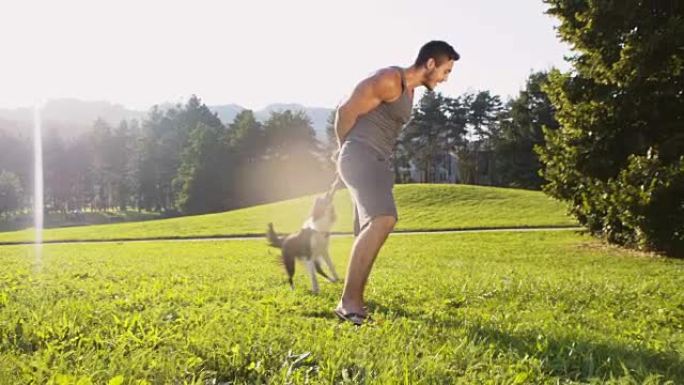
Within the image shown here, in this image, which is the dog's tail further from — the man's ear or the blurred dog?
the man's ear

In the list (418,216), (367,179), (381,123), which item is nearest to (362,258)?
(367,179)

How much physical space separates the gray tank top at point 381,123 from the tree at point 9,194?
87990mm

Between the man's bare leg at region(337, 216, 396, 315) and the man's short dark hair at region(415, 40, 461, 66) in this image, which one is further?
the man's short dark hair at region(415, 40, 461, 66)

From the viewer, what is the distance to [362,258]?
15.2 ft

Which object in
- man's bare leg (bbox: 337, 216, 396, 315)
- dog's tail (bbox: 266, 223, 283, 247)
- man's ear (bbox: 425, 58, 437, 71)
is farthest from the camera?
dog's tail (bbox: 266, 223, 283, 247)

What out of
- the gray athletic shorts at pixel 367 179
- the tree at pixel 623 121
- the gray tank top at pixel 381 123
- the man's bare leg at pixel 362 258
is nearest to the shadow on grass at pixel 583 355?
the man's bare leg at pixel 362 258

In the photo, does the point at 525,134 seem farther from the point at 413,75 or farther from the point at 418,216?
the point at 413,75

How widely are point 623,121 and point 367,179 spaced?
1443 cm

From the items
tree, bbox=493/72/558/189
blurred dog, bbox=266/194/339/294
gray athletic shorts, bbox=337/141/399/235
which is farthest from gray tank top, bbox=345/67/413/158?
tree, bbox=493/72/558/189

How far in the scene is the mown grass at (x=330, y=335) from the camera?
307 cm

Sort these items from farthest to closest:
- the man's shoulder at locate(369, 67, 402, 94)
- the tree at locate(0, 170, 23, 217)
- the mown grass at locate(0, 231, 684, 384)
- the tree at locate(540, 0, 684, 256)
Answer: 1. the tree at locate(0, 170, 23, 217)
2. the tree at locate(540, 0, 684, 256)
3. the man's shoulder at locate(369, 67, 402, 94)
4. the mown grass at locate(0, 231, 684, 384)

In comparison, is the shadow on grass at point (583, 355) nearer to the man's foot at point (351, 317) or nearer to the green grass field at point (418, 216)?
the man's foot at point (351, 317)

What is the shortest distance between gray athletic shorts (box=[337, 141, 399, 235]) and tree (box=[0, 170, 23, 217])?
87977mm

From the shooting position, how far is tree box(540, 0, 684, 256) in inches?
595
